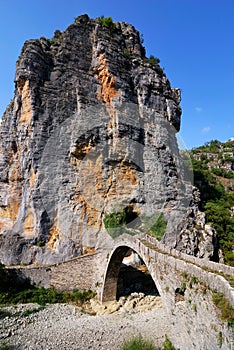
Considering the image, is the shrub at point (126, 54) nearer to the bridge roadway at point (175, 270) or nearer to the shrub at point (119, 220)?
the shrub at point (119, 220)

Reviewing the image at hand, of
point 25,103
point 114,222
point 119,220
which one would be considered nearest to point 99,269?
point 114,222

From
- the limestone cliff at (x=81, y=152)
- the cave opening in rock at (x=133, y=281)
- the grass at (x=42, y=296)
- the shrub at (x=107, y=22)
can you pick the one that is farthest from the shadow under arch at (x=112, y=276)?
the shrub at (x=107, y=22)

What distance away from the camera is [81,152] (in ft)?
55.7

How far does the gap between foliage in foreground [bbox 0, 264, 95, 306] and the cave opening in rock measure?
178cm

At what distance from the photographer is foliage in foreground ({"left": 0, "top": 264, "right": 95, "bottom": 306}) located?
1115 cm

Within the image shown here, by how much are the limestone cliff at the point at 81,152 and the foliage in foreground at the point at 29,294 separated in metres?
2.32

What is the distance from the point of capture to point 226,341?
3.89 metres

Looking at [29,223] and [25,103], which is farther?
[25,103]

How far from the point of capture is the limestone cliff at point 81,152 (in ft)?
51.1

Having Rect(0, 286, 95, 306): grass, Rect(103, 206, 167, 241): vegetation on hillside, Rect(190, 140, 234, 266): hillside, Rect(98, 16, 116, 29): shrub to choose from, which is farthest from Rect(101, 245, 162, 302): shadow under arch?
Rect(98, 16, 116, 29): shrub

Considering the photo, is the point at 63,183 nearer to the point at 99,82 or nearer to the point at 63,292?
the point at 63,292

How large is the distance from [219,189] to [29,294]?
29.8 metres

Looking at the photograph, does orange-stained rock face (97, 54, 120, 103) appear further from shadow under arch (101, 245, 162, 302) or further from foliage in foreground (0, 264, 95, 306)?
foliage in foreground (0, 264, 95, 306)

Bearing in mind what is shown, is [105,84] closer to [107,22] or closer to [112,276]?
[107,22]
